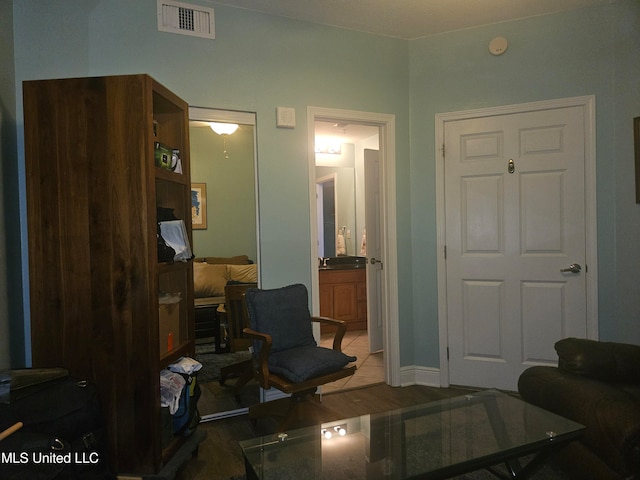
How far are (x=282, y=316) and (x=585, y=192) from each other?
7.43 ft

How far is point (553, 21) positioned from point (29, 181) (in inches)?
134

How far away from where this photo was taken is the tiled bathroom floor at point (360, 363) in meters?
3.39

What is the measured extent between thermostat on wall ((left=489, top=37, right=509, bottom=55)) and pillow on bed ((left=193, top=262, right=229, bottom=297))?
2.52 meters

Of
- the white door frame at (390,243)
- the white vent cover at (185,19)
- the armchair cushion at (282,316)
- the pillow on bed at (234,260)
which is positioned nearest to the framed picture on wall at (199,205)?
the pillow on bed at (234,260)

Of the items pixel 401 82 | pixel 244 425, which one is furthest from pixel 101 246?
pixel 401 82

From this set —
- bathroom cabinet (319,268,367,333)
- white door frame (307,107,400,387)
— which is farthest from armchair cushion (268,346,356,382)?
bathroom cabinet (319,268,367,333)

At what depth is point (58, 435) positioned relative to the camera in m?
1.59

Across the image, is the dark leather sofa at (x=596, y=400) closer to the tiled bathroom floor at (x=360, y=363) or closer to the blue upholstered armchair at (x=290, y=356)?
the blue upholstered armchair at (x=290, y=356)

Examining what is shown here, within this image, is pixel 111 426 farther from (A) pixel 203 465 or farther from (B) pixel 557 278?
(B) pixel 557 278

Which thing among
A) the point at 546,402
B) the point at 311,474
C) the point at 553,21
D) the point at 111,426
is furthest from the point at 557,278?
the point at 111,426

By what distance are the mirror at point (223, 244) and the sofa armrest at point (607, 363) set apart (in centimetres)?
193

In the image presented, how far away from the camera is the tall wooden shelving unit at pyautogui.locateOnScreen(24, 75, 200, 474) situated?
1896 mm

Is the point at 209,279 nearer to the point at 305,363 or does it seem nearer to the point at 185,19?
the point at 305,363

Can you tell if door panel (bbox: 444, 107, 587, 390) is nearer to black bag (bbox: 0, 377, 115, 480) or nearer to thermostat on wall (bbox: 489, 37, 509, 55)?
thermostat on wall (bbox: 489, 37, 509, 55)
